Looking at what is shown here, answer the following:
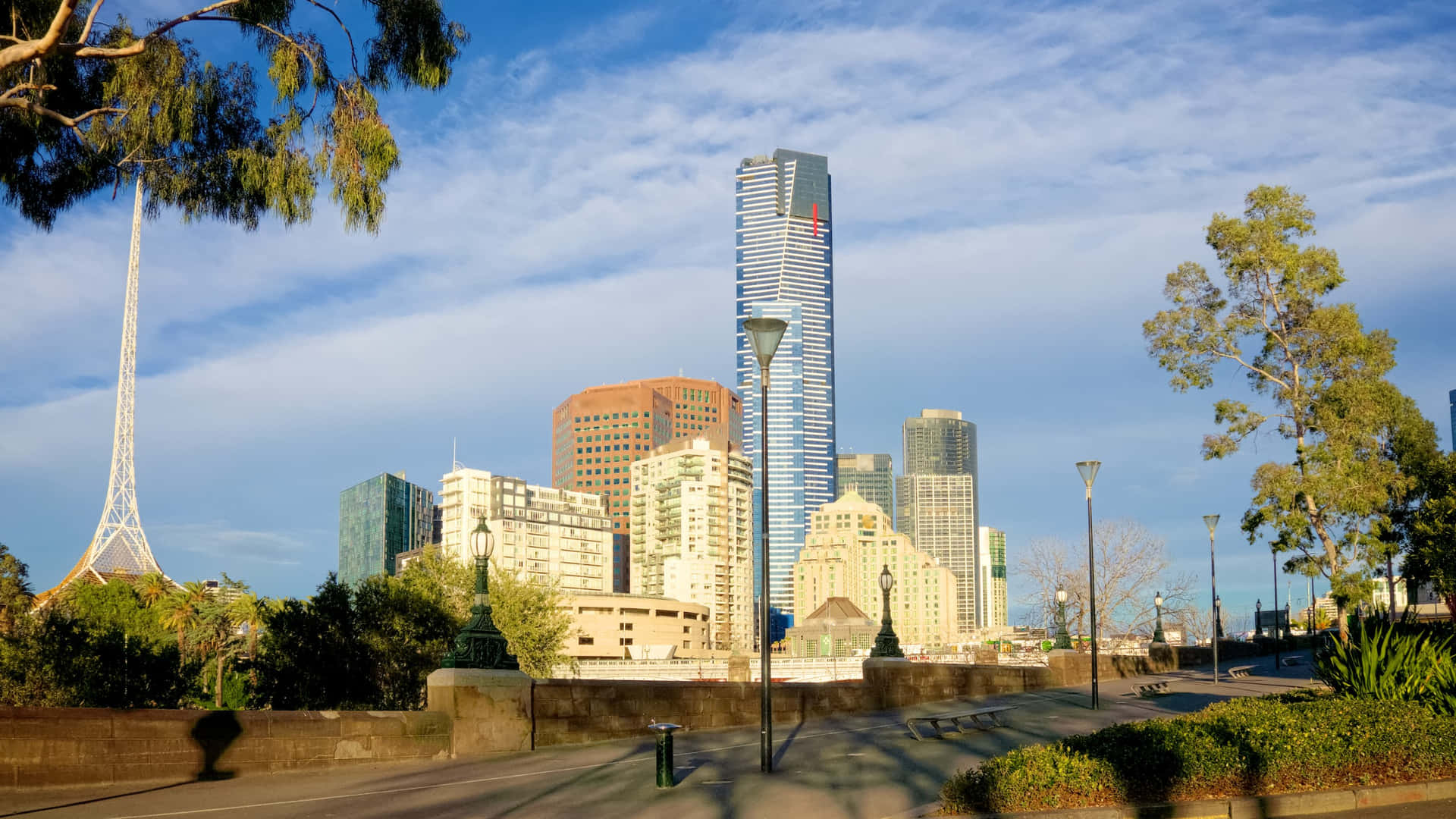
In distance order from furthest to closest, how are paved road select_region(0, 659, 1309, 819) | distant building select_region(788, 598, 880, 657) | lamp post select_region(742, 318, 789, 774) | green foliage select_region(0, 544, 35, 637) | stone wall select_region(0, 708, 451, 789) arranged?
distant building select_region(788, 598, 880, 657)
green foliage select_region(0, 544, 35, 637)
lamp post select_region(742, 318, 789, 774)
stone wall select_region(0, 708, 451, 789)
paved road select_region(0, 659, 1309, 819)

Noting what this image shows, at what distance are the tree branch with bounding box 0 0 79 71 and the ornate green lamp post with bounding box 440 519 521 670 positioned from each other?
8.86m

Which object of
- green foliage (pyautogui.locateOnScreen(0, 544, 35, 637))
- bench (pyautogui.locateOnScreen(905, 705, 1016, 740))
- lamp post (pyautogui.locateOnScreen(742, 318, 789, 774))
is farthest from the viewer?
green foliage (pyautogui.locateOnScreen(0, 544, 35, 637))

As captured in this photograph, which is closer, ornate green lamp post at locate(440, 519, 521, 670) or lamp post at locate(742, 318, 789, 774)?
lamp post at locate(742, 318, 789, 774)

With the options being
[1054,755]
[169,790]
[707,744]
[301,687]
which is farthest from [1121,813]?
[301,687]

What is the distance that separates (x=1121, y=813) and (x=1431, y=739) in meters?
4.21

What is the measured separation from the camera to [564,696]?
1977 cm

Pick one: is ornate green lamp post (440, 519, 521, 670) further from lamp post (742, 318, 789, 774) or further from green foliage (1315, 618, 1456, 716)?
green foliage (1315, 618, 1456, 716)

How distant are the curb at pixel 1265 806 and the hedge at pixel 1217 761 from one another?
0.57ft

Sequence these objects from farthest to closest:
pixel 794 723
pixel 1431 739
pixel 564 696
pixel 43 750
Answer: pixel 794 723
pixel 564 696
pixel 43 750
pixel 1431 739

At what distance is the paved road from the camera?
516 inches

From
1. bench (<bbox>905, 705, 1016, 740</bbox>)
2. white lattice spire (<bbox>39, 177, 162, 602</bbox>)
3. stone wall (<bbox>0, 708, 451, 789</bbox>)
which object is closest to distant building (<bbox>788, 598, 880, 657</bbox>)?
white lattice spire (<bbox>39, 177, 162, 602</bbox>)

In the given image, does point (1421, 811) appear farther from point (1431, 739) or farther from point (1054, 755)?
point (1054, 755)

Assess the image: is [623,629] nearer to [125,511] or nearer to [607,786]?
[125,511]

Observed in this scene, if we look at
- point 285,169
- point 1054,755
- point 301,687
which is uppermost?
point 285,169
